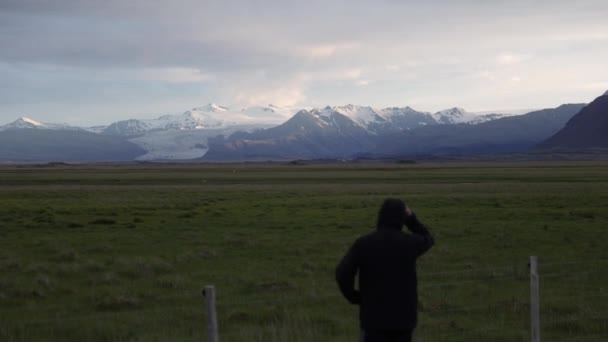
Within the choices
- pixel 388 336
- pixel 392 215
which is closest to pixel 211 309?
pixel 388 336

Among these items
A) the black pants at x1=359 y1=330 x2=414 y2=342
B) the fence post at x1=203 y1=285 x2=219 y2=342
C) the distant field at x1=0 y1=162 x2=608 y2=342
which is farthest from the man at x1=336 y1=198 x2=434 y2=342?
the distant field at x1=0 y1=162 x2=608 y2=342

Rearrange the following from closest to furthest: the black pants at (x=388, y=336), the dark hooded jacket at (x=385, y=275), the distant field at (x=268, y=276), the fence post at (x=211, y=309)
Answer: the dark hooded jacket at (x=385, y=275) → the black pants at (x=388, y=336) → the fence post at (x=211, y=309) → the distant field at (x=268, y=276)

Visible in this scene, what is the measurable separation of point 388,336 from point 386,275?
0.60 meters

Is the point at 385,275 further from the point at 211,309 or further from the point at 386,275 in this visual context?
the point at 211,309

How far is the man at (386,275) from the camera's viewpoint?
655 cm

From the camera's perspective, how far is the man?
655 cm

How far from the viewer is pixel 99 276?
677 inches

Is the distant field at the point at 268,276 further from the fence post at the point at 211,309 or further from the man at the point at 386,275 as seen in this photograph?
the man at the point at 386,275

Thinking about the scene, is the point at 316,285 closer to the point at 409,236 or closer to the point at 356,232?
the point at 409,236

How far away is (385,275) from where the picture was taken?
6570 mm

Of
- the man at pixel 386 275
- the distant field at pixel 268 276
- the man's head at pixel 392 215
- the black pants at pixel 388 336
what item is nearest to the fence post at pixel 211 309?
the man at pixel 386 275

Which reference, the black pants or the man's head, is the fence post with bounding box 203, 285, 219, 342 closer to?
the black pants

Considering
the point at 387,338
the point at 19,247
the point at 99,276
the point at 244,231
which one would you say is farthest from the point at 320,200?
the point at 387,338

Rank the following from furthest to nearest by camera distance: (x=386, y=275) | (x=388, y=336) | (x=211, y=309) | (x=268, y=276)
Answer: (x=268, y=276)
(x=211, y=309)
(x=388, y=336)
(x=386, y=275)
